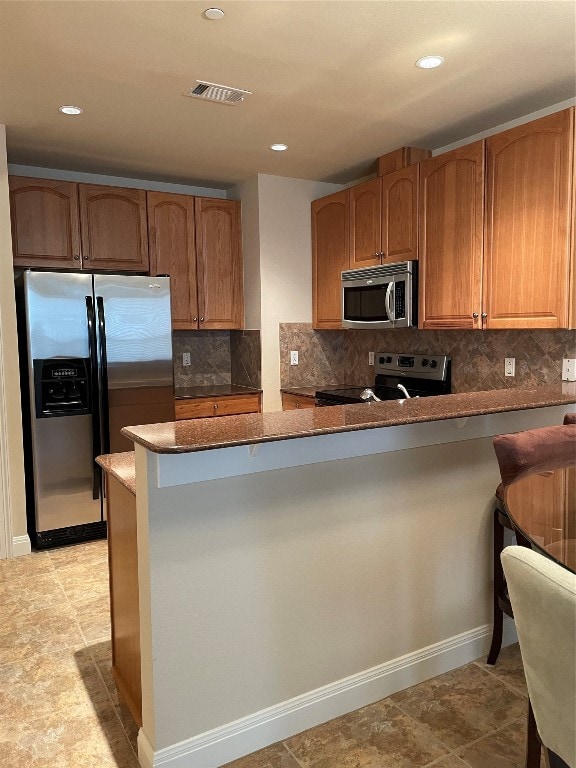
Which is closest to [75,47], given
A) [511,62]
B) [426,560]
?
[511,62]

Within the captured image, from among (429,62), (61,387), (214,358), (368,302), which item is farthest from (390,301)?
(61,387)

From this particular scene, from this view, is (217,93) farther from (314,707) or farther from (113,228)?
(314,707)

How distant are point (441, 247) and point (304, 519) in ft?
7.00

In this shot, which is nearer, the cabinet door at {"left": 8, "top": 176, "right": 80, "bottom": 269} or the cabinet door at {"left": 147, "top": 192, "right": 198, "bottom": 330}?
the cabinet door at {"left": 8, "top": 176, "right": 80, "bottom": 269}

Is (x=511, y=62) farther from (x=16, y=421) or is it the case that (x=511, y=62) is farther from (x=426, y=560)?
(x=16, y=421)

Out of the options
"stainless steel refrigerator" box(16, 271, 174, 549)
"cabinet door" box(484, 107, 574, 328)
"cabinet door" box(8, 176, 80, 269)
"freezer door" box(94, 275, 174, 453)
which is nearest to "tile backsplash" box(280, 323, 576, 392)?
"cabinet door" box(484, 107, 574, 328)

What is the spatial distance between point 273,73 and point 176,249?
6.30 ft

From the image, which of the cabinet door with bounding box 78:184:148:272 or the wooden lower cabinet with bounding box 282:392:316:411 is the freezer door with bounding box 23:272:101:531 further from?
the wooden lower cabinet with bounding box 282:392:316:411

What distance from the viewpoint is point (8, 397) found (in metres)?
3.38

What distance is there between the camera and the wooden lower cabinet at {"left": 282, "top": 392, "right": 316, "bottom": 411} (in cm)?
421

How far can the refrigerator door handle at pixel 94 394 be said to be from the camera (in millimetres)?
3582

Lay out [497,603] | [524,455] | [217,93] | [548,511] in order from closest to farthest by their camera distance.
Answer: [548,511]
[524,455]
[497,603]
[217,93]

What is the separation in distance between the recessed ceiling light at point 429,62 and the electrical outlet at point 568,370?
1.62 metres

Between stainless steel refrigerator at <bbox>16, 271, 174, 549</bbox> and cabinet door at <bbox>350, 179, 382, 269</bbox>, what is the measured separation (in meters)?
1.38
